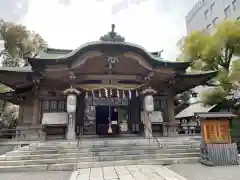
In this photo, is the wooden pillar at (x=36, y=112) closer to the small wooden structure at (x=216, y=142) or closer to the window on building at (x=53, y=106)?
the window on building at (x=53, y=106)

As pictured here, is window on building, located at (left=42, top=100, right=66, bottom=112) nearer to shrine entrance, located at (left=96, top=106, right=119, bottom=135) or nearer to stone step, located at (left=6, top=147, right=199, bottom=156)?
shrine entrance, located at (left=96, top=106, right=119, bottom=135)

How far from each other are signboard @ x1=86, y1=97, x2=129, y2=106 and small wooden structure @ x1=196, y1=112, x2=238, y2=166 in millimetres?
5482

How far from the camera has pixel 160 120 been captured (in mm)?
11508

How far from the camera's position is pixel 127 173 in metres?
6.06

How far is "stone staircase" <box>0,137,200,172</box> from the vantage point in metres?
7.09

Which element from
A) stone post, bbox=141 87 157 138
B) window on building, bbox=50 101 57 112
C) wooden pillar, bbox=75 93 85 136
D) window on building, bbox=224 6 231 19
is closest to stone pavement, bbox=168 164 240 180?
stone post, bbox=141 87 157 138

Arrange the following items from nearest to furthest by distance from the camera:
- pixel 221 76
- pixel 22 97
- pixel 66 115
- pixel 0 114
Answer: pixel 66 115 → pixel 22 97 → pixel 221 76 → pixel 0 114

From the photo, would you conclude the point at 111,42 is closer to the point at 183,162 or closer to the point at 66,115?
the point at 66,115

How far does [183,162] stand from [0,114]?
17.2 m

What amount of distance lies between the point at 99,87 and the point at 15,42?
1446cm

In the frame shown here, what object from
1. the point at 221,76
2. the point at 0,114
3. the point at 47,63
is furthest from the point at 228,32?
the point at 0,114

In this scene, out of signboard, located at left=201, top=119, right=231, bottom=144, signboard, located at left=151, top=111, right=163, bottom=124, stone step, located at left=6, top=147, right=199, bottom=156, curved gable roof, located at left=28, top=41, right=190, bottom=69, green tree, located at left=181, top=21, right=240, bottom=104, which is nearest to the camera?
signboard, located at left=201, top=119, right=231, bottom=144

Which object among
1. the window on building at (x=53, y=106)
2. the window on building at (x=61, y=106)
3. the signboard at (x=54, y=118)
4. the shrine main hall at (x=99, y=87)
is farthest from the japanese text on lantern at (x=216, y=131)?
the window on building at (x=53, y=106)

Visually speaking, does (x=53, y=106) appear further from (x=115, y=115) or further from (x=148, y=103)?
(x=148, y=103)
